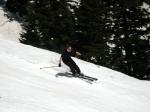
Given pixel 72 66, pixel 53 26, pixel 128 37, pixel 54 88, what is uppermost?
pixel 53 26

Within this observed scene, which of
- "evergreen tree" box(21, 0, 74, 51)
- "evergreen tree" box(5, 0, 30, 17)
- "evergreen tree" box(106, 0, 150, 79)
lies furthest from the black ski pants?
"evergreen tree" box(5, 0, 30, 17)

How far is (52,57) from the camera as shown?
23703 mm

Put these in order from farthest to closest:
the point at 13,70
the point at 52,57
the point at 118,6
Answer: the point at 118,6 → the point at 52,57 → the point at 13,70

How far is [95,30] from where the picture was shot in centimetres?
3403

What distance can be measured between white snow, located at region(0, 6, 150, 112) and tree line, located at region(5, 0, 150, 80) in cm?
981

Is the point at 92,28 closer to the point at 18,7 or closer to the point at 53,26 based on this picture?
the point at 53,26

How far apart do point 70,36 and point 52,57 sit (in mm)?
11731

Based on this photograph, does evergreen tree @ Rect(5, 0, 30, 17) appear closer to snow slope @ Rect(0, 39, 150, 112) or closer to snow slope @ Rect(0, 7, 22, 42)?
snow slope @ Rect(0, 7, 22, 42)

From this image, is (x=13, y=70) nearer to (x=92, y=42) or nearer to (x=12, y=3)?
(x=92, y=42)

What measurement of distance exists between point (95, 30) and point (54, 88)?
1691 cm

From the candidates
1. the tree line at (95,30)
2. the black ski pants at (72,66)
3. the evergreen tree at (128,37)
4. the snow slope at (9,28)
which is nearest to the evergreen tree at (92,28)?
the tree line at (95,30)

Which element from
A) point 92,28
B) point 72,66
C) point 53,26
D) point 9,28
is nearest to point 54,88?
point 72,66

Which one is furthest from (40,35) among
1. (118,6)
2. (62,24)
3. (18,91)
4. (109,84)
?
(18,91)

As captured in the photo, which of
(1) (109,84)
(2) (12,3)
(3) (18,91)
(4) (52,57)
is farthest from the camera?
(2) (12,3)
